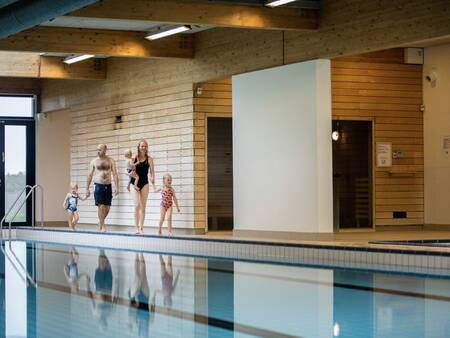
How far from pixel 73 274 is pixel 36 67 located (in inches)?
354

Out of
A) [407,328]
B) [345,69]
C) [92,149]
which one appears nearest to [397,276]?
[407,328]

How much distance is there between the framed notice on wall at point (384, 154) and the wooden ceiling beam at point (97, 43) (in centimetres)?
349

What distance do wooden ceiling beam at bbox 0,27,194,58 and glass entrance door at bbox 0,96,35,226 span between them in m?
6.45

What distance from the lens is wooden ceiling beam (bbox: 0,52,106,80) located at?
18078mm

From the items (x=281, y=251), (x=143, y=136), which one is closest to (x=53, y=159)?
(x=143, y=136)

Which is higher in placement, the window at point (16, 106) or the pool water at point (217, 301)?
the window at point (16, 106)

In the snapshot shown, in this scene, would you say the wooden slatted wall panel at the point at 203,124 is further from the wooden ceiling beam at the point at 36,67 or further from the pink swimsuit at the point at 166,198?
the wooden ceiling beam at the point at 36,67

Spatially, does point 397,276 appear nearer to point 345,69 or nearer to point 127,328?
point 127,328

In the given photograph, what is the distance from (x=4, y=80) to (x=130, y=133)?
4401 millimetres

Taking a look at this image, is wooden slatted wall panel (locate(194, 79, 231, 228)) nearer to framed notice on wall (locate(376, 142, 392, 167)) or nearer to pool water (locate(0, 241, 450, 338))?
framed notice on wall (locate(376, 142, 392, 167))

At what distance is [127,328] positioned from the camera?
584 centimetres

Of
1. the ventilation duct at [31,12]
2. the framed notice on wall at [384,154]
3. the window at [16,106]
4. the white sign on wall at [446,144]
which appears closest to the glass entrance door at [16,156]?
the window at [16,106]

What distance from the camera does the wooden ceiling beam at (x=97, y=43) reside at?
14781 mm

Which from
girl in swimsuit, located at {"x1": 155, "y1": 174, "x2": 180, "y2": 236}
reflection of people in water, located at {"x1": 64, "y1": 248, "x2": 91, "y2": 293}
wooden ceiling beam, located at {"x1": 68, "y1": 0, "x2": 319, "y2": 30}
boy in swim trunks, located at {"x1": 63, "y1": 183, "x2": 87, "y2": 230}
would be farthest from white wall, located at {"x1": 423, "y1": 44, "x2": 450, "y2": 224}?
boy in swim trunks, located at {"x1": 63, "y1": 183, "x2": 87, "y2": 230}
